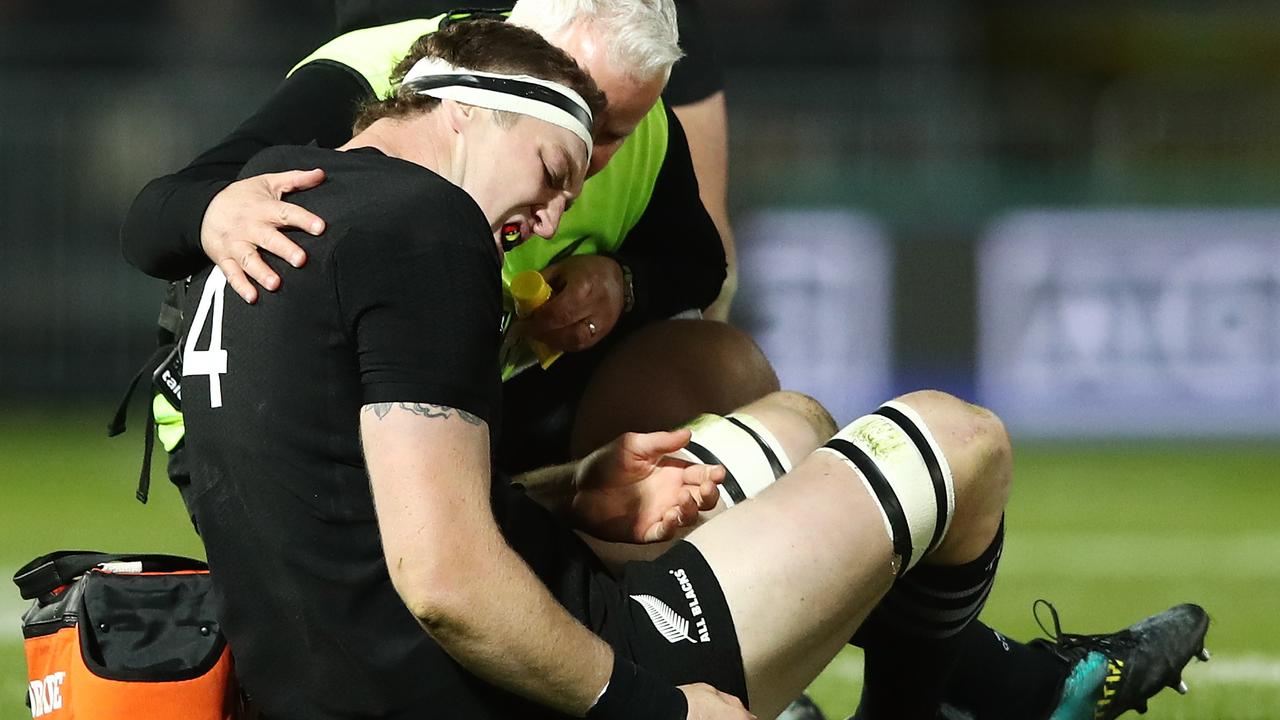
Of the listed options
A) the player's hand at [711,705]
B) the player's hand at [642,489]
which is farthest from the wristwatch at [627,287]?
the player's hand at [711,705]

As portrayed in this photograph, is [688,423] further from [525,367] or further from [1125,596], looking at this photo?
[1125,596]

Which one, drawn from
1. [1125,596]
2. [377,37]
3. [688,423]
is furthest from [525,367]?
[1125,596]

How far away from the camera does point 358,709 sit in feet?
8.27

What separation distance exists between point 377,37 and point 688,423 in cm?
100

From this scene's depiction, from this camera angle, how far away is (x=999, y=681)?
3.44 m

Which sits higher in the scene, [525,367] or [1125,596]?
[525,367]

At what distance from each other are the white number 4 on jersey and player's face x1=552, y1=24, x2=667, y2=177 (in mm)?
791

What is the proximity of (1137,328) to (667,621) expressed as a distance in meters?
7.97

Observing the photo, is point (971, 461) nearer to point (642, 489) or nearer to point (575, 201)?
point (642, 489)

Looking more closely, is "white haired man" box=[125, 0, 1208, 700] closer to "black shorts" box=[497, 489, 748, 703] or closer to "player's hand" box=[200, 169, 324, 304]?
"player's hand" box=[200, 169, 324, 304]

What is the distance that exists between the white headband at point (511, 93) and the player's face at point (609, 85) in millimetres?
395

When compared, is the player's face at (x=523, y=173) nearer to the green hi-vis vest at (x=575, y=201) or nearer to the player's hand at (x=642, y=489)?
the player's hand at (x=642, y=489)

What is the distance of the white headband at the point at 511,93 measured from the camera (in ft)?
8.60

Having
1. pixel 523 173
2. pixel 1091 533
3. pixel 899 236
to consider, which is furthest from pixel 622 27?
pixel 899 236
